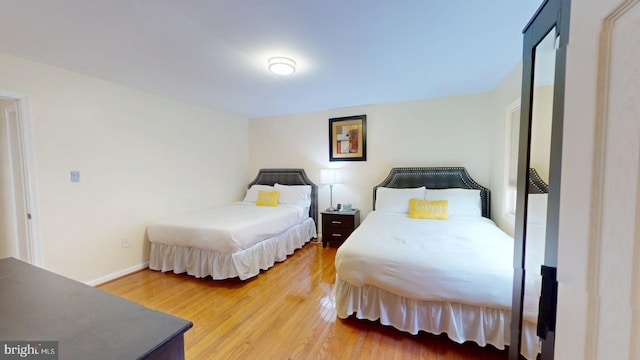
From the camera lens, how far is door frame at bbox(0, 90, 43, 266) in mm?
2250

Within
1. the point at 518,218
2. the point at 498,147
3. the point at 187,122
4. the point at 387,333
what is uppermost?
the point at 187,122

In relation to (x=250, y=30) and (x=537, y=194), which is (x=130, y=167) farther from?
(x=537, y=194)

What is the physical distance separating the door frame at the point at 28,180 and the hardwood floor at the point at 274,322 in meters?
0.73

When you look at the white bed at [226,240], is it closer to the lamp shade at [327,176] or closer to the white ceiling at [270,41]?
the lamp shade at [327,176]

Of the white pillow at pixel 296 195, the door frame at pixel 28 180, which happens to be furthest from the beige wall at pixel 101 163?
the white pillow at pixel 296 195

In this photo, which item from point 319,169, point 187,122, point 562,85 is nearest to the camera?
point 562,85

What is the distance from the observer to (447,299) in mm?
1671

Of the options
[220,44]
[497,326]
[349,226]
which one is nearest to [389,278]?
[497,326]

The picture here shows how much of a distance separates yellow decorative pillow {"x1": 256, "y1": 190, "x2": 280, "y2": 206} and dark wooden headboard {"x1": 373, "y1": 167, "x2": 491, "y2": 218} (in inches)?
66.3

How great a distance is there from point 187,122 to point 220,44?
2.05 meters

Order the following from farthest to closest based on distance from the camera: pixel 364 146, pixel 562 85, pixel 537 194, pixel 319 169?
pixel 319 169, pixel 364 146, pixel 537 194, pixel 562 85

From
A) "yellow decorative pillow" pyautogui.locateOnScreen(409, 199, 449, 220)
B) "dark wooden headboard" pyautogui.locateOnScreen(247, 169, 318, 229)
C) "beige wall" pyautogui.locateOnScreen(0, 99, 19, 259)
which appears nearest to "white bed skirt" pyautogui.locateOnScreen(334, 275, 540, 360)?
"yellow decorative pillow" pyautogui.locateOnScreen(409, 199, 449, 220)

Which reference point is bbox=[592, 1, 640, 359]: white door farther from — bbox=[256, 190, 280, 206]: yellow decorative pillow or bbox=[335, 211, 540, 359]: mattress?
bbox=[256, 190, 280, 206]: yellow decorative pillow

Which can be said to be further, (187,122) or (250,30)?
(187,122)
